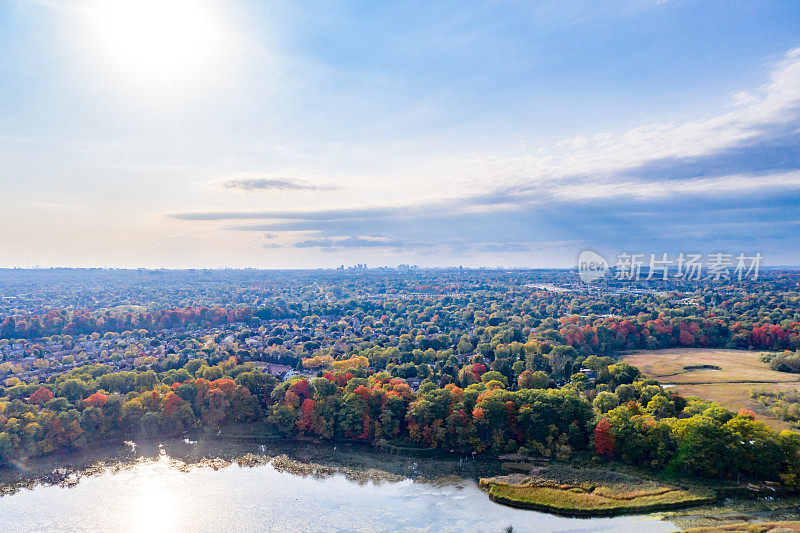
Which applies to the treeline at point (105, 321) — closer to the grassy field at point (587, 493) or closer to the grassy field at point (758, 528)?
the grassy field at point (587, 493)

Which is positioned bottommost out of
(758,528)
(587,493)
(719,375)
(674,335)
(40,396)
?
(587,493)

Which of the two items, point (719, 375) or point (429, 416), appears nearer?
point (429, 416)

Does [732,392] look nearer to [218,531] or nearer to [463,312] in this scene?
[218,531]

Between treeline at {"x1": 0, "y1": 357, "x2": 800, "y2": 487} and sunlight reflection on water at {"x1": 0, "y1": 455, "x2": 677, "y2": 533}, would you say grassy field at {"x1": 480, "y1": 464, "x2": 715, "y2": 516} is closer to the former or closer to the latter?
sunlight reflection on water at {"x1": 0, "y1": 455, "x2": 677, "y2": 533}

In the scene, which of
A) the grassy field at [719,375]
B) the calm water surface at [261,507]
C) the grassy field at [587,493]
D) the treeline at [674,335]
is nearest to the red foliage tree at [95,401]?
the calm water surface at [261,507]

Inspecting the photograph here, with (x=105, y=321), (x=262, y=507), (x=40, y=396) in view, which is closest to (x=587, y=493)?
(x=262, y=507)

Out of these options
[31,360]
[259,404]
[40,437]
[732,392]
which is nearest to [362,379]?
[259,404]

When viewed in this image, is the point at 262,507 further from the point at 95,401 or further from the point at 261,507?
the point at 95,401

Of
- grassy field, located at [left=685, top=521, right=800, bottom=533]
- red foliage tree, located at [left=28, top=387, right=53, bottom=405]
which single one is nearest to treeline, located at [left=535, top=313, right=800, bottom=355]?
grassy field, located at [left=685, top=521, right=800, bottom=533]
